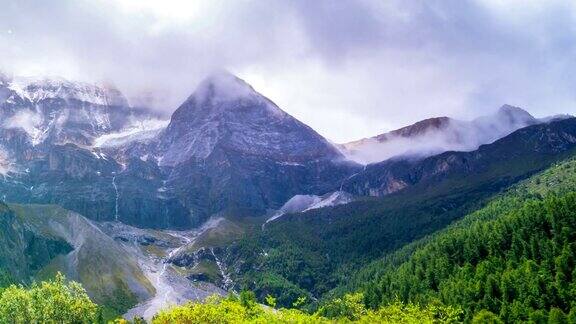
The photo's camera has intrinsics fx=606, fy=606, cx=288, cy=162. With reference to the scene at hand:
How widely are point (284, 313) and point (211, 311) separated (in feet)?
59.5

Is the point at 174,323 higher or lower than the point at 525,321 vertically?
higher

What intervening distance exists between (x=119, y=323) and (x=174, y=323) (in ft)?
93.2

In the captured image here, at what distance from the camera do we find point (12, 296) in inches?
4375

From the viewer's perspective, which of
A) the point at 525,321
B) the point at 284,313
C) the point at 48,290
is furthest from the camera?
the point at 525,321

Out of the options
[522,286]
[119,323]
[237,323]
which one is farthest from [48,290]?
[522,286]

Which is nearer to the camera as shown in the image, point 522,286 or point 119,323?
point 119,323

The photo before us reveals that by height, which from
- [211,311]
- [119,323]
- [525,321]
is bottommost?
[525,321]

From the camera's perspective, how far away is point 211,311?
105m

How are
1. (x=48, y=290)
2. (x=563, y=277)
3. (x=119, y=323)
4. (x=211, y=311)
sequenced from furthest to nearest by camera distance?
(x=563, y=277), (x=119, y=323), (x=48, y=290), (x=211, y=311)

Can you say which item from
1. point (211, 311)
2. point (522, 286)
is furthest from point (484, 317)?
point (211, 311)

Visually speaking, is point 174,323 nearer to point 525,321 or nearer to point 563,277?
point 525,321

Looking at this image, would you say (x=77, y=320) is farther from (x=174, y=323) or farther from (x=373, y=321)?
(x=373, y=321)

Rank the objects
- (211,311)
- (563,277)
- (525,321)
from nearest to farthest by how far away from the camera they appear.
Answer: (211,311) → (525,321) → (563,277)

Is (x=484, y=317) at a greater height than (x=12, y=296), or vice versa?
(x=12, y=296)
